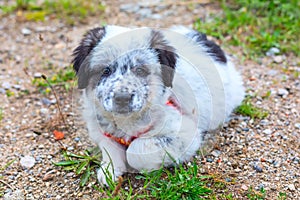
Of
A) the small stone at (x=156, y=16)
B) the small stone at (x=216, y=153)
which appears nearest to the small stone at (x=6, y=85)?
the small stone at (x=156, y=16)

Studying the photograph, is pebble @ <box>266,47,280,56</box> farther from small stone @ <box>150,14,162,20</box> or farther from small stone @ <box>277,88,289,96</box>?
small stone @ <box>150,14,162,20</box>

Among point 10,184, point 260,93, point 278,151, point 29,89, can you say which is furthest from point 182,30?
point 10,184

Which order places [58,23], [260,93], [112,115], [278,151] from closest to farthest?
[112,115] → [278,151] → [260,93] → [58,23]

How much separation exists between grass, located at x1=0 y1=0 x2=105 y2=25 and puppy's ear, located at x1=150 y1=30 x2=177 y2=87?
2799 mm

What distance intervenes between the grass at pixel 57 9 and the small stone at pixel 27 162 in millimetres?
2588

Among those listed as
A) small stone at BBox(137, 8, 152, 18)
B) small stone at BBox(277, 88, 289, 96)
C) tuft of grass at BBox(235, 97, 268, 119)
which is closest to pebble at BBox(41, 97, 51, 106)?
tuft of grass at BBox(235, 97, 268, 119)

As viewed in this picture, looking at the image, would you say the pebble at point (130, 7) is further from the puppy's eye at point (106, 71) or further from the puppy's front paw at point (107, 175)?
the puppy's front paw at point (107, 175)

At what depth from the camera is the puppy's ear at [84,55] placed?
3773mm

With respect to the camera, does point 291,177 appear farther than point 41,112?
No

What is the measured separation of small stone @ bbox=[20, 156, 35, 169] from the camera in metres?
4.14

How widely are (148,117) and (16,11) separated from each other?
3528 mm

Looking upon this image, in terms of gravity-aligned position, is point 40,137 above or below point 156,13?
below

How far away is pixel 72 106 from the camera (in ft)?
16.1

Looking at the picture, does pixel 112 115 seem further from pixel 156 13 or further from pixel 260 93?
pixel 156 13
